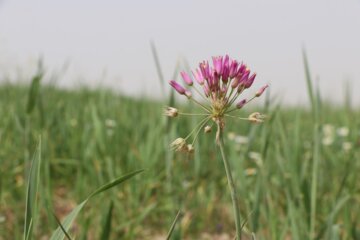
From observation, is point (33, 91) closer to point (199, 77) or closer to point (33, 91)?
point (33, 91)

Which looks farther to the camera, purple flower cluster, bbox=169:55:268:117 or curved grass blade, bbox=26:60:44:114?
curved grass blade, bbox=26:60:44:114

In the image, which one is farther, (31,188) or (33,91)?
(33,91)

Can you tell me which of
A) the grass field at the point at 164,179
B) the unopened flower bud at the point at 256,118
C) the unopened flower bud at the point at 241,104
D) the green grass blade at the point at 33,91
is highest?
the unopened flower bud at the point at 241,104

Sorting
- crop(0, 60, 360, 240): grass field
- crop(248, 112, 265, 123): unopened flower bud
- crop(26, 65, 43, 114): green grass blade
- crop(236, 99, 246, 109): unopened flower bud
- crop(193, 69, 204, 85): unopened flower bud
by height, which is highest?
crop(193, 69, 204, 85): unopened flower bud

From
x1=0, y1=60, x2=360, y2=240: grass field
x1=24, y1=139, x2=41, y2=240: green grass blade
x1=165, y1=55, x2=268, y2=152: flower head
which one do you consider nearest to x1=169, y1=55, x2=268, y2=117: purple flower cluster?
x1=165, y1=55, x2=268, y2=152: flower head

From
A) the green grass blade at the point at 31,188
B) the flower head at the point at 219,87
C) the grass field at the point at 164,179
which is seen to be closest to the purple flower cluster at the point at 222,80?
the flower head at the point at 219,87

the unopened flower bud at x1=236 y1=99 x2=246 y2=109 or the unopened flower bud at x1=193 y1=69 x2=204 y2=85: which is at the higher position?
the unopened flower bud at x1=193 y1=69 x2=204 y2=85

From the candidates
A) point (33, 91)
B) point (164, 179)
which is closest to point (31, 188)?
point (33, 91)

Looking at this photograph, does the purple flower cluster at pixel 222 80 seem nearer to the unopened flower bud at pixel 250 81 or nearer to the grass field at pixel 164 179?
the unopened flower bud at pixel 250 81

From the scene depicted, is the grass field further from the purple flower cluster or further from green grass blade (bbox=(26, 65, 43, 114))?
the purple flower cluster
